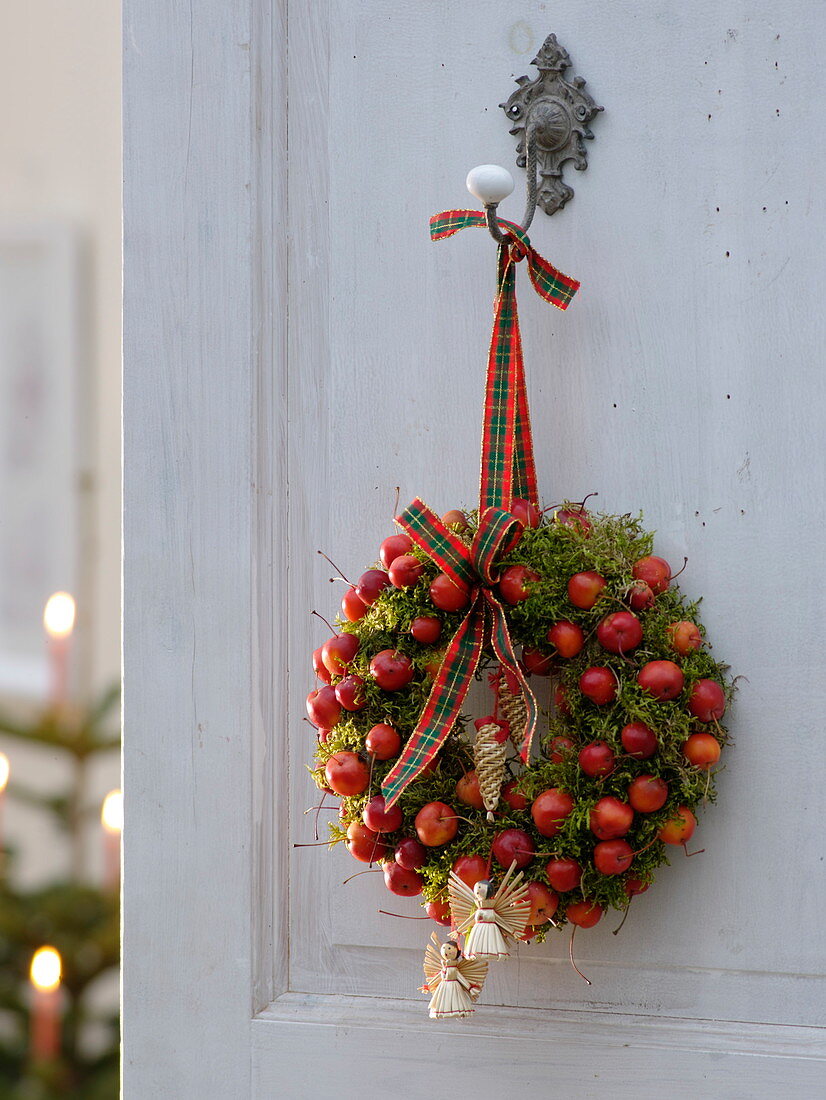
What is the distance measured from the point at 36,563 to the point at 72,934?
52 cm

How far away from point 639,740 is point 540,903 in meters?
0.13

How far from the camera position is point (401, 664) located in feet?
2.61

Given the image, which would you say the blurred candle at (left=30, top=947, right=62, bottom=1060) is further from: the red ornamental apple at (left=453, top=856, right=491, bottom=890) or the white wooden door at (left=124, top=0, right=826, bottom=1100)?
the red ornamental apple at (left=453, top=856, right=491, bottom=890)

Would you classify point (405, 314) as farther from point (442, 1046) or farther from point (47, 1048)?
point (47, 1048)

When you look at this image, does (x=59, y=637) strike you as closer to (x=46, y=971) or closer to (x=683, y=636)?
(x=46, y=971)

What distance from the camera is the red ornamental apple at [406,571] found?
80 cm

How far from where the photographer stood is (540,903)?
762 mm

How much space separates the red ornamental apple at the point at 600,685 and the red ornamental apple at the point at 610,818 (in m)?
0.07

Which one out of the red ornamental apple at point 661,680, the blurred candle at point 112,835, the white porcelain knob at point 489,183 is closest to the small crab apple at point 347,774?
the red ornamental apple at point 661,680

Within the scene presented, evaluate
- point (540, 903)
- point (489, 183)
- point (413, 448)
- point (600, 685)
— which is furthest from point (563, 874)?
point (489, 183)

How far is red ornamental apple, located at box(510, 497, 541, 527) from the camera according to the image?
2.68ft

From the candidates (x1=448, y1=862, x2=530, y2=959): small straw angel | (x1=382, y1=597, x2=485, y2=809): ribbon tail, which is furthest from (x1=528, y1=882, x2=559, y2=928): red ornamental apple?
(x1=382, y1=597, x2=485, y2=809): ribbon tail

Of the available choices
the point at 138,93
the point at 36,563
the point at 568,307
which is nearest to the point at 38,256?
the point at 36,563

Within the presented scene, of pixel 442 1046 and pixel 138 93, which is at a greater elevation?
pixel 138 93
